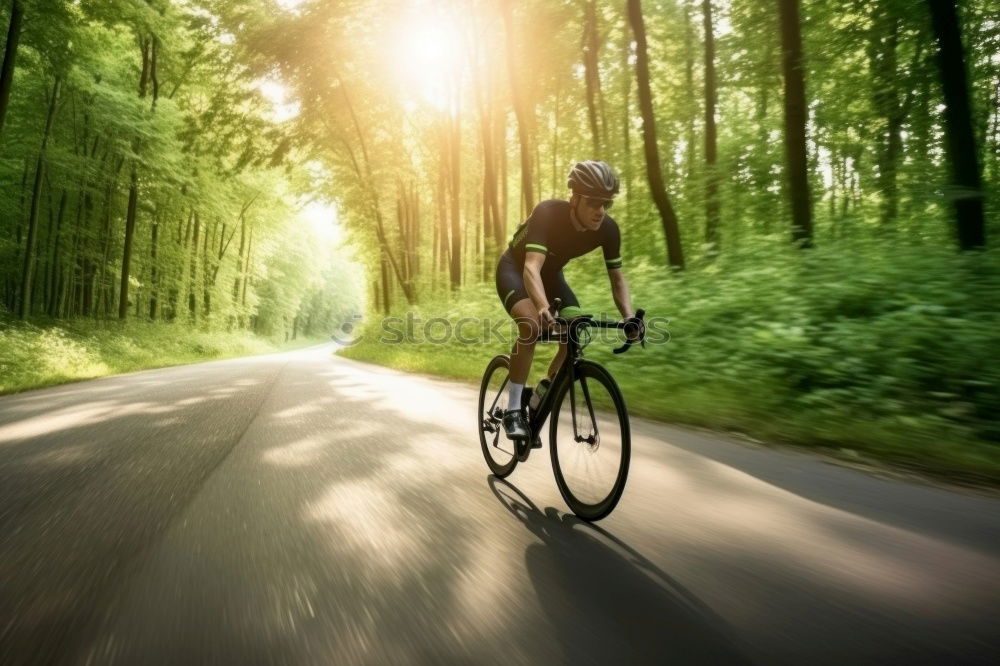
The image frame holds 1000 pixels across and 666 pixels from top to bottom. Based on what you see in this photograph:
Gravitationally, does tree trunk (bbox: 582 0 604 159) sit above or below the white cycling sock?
above

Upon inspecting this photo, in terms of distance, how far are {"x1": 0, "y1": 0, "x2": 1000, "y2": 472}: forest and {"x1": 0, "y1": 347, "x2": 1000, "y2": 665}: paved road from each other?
198 centimetres

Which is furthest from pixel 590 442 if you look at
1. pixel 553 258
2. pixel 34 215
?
pixel 34 215

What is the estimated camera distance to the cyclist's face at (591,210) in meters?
3.58

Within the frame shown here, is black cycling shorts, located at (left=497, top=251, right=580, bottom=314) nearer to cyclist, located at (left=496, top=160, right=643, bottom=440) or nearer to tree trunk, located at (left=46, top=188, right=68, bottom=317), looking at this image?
cyclist, located at (left=496, top=160, right=643, bottom=440)

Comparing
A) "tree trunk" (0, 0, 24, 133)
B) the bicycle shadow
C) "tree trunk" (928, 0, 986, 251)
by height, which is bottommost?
the bicycle shadow

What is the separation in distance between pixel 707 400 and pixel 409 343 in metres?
14.6

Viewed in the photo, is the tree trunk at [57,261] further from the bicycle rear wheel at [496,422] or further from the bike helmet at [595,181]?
the bike helmet at [595,181]

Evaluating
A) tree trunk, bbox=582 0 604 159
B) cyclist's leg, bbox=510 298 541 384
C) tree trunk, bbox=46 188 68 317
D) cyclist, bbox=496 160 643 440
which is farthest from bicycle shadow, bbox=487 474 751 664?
tree trunk, bbox=46 188 68 317

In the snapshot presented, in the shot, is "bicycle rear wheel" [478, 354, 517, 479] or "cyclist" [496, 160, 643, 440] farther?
"bicycle rear wheel" [478, 354, 517, 479]

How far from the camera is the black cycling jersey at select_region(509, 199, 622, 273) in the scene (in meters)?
3.73

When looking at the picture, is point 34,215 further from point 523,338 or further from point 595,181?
point 595,181

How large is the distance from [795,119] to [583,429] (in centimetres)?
877

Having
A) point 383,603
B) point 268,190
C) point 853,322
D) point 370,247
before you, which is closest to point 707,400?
point 853,322

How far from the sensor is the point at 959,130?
8.00 m
